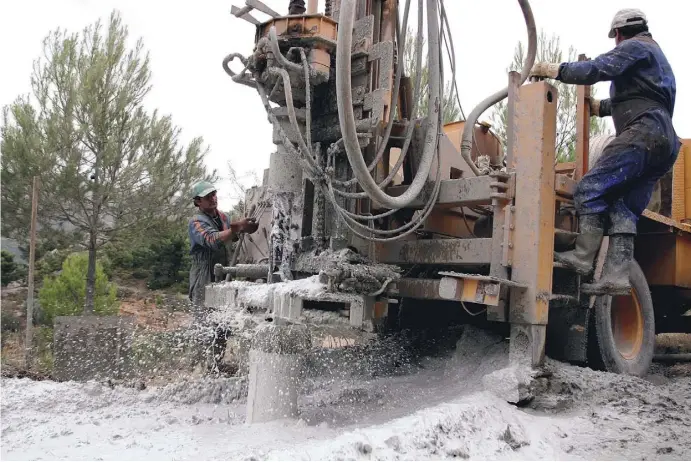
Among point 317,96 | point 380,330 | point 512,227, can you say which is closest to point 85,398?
point 380,330

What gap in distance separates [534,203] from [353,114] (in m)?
1.22

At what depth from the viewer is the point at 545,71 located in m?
3.94

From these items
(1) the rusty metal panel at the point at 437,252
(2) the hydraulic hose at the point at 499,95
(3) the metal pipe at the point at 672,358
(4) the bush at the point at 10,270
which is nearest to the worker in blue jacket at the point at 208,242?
(1) the rusty metal panel at the point at 437,252

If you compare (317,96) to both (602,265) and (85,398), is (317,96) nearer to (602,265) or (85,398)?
(602,265)

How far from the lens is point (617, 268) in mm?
4004

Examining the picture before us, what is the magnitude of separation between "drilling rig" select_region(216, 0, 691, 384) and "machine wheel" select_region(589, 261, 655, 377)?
14mm

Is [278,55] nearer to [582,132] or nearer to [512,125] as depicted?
[512,125]

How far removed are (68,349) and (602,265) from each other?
4.68 meters

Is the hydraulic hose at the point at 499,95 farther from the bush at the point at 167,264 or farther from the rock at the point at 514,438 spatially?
the bush at the point at 167,264

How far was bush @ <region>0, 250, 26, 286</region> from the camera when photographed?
14047 mm

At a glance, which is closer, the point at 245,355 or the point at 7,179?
the point at 245,355

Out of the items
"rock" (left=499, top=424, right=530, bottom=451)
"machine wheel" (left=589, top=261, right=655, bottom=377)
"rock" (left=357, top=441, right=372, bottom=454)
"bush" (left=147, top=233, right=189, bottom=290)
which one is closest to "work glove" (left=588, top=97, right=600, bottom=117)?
"machine wheel" (left=589, top=261, right=655, bottom=377)

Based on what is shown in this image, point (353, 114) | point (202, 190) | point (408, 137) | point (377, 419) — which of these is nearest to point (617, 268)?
point (408, 137)

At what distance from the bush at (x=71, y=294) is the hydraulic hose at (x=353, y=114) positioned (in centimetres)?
916
